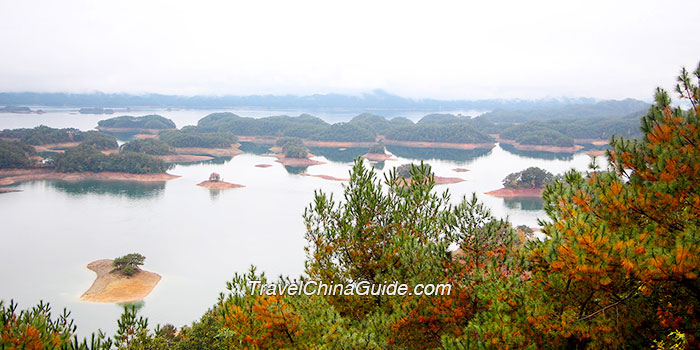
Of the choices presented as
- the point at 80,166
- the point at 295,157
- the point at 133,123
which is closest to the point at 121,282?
the point at 80,166

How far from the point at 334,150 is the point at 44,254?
68162 millimetres

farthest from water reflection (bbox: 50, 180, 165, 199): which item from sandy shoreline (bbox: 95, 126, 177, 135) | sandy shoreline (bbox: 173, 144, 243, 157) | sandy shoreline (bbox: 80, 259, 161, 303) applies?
sandy shoreline (bbox: 95, 126, 177, 135)

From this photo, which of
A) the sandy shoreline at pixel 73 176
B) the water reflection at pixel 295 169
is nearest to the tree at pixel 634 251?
the sandy shoreline at pixel 73 176

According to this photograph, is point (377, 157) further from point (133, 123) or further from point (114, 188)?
point (133, 123)

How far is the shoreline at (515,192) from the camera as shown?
50.4 m

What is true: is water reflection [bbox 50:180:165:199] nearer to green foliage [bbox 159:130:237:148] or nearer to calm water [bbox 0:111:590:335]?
calm water [bbox 0:111:590:335]

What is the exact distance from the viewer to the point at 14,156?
2229 inches

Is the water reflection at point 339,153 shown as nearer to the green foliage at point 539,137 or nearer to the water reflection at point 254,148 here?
the water reflection at point 254,148

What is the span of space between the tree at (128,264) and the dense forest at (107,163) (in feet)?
115

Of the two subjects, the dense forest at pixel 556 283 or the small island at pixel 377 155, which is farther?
the small island at pixel 377 155

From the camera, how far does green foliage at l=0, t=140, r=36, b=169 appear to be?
55969 millimetres

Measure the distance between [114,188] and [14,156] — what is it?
15481 mm

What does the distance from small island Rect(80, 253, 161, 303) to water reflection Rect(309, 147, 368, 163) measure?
55.5 m

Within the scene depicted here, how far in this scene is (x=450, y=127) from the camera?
103250 mm
